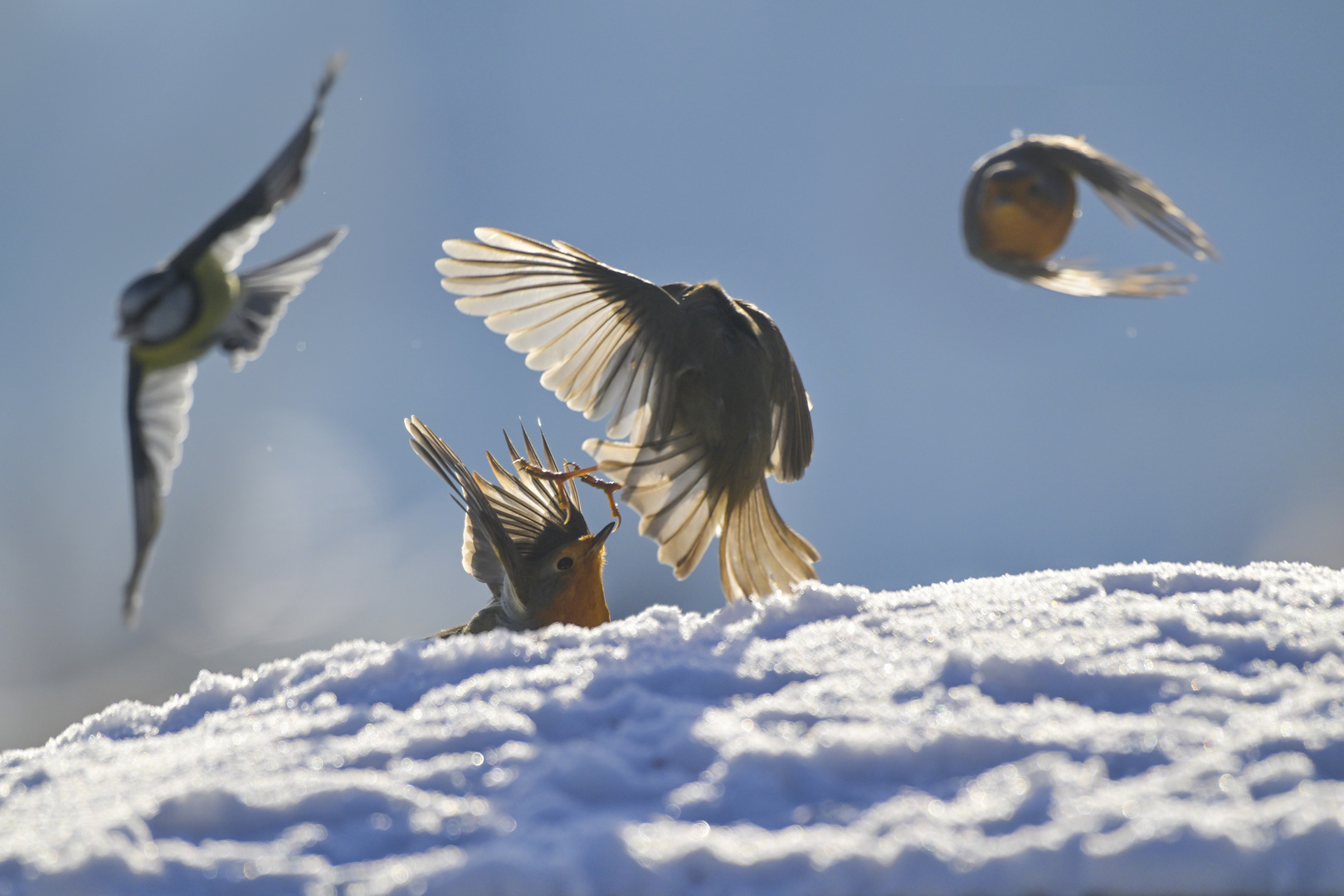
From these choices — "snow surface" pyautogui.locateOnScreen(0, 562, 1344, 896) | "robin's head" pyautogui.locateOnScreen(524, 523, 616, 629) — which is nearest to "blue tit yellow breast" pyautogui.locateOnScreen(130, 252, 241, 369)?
"snow surface" pyautogui.locateOnScreen(0, 562, 1344, 896)

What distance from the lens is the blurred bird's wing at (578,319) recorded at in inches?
130

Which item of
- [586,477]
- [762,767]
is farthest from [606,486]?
[762,767]

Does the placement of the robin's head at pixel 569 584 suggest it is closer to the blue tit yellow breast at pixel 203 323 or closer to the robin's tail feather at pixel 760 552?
the robin's tail feather at pixel 760 552

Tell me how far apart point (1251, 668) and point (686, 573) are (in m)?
A: 1.62

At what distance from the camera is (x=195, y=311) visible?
6.64 feet

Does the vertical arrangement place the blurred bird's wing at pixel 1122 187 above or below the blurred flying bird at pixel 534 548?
above

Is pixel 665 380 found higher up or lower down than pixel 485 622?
higher up

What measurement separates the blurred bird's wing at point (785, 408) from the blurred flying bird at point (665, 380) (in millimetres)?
13

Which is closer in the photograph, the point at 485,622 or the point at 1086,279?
the point at 1086,279

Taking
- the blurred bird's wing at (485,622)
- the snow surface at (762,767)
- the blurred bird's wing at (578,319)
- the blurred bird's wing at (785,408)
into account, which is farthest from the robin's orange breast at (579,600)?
the snow surface at (762,767)

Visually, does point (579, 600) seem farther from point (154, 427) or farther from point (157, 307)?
point (157, 307)

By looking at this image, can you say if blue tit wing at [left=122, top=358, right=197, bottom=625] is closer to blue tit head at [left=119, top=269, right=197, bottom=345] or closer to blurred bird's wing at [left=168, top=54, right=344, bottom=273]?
blue tit head at [left=119, top=269, right=197, bottom=345]

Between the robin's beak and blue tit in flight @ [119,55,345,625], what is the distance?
1.53 m

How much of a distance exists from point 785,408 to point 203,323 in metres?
2.17
